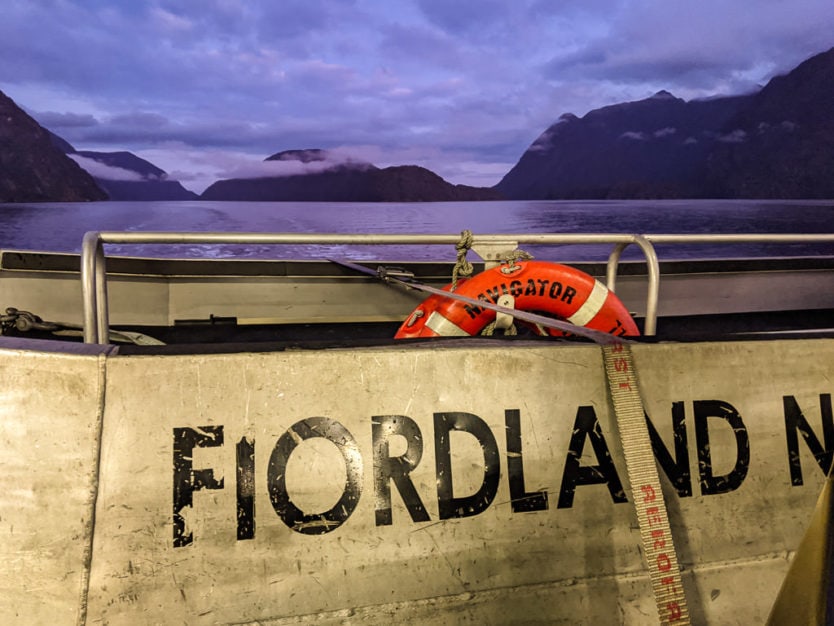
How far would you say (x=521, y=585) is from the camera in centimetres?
177

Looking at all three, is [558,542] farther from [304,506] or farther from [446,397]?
[304,506]

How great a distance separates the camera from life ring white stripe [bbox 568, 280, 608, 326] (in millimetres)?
2385

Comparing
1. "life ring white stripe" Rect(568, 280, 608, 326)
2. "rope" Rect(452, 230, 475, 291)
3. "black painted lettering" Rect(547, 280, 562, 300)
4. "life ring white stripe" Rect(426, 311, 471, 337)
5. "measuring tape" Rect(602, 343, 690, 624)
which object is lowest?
"measuring tape" Rect(602, 343, 690, 624)

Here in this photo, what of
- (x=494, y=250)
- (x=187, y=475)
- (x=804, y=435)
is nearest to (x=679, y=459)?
(x=804, y=435)

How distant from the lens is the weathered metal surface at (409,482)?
1539 mm

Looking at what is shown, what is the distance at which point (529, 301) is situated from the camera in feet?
7.75

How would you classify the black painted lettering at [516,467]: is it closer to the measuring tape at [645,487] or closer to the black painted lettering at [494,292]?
the measuring tape at [645,487]

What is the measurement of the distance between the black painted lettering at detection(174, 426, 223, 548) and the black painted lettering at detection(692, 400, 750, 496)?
4.99 feet

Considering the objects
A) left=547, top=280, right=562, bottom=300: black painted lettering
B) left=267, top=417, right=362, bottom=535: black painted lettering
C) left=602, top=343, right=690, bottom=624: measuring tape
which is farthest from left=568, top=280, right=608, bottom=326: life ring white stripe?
left=267, top=417, right=362, bottom=535: black painted lettering

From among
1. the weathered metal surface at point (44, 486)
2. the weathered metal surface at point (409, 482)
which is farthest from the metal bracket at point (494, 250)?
the weathered metal surface at point (44, 486)

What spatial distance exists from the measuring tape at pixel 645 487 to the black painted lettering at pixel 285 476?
31.9 inches

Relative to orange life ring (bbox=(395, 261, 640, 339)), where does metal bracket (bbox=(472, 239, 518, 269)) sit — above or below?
above

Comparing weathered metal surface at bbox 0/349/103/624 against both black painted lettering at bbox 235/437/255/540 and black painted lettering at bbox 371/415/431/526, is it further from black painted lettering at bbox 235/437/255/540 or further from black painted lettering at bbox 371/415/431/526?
black painted lettering at bbox 371/415/431/526

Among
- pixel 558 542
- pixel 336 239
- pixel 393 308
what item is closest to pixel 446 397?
pixel 558 542
